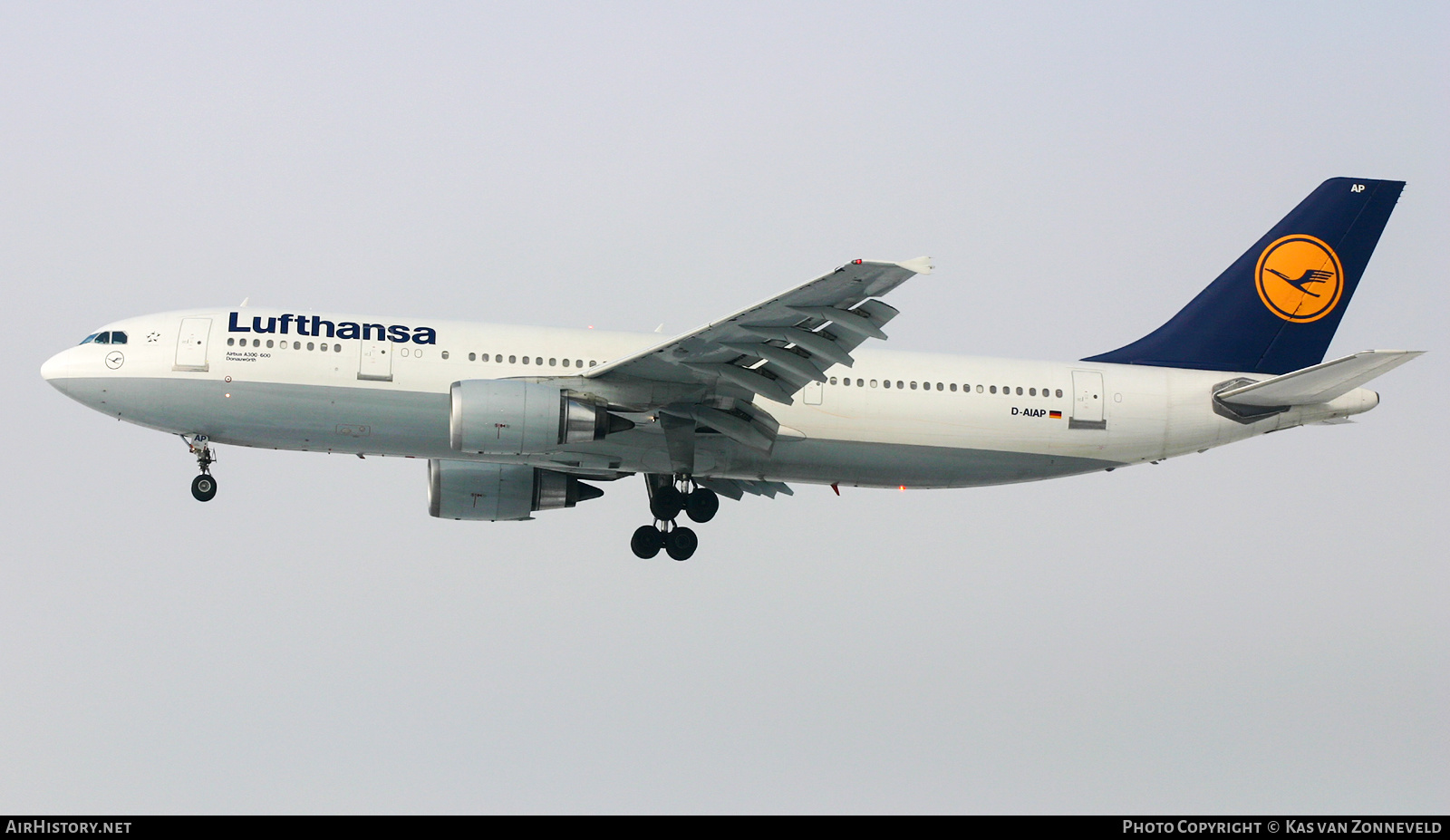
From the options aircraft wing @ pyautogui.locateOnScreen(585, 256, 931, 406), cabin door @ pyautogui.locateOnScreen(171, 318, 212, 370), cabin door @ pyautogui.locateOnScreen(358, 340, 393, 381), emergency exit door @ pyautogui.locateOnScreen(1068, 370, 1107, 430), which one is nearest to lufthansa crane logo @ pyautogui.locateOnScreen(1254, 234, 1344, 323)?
emergency exit door @ pyautogui.locateOnScreen(1068, 370, 1107, 430)

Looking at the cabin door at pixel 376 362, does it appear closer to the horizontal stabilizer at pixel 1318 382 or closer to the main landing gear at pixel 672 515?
the main landing gear at pixel 672 515

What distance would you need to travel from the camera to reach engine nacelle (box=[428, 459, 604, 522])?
31.9m

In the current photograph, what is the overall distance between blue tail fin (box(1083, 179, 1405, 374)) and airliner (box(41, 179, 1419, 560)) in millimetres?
44

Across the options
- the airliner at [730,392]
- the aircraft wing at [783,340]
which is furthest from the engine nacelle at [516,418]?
the aircraft wing at [783,340]

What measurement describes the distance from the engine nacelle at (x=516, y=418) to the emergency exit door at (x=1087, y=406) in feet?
31.9

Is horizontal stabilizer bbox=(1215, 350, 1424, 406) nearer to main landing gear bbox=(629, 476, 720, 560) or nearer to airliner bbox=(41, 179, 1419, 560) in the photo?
airliner bbox=(41, 179, 1419, 560)

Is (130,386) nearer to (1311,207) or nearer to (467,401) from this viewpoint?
(467,401)

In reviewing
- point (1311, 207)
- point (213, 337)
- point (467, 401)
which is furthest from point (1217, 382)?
point (213, 337)

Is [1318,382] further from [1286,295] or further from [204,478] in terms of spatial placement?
[204,478]

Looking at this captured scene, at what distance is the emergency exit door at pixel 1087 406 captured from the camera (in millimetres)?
30172
